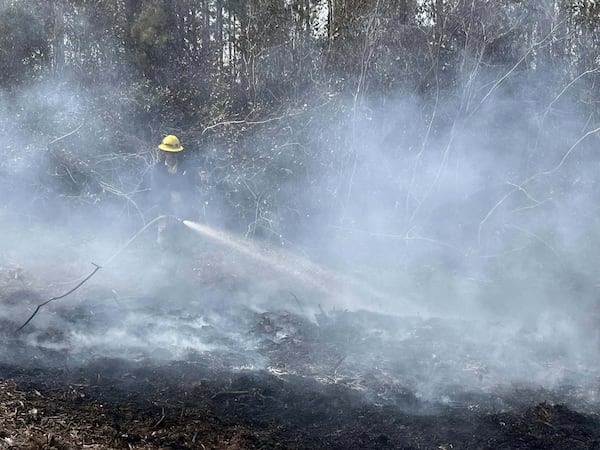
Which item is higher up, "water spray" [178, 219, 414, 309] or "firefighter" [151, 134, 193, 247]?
"firefighter" [151, 134, 193, 247]

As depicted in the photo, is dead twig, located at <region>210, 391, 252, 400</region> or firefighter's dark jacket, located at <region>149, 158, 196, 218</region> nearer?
dead twig, located at <region>210, 391, 252, 400</region>

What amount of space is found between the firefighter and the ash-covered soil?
1.52 m

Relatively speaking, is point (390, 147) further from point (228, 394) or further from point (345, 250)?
point (228, 394)

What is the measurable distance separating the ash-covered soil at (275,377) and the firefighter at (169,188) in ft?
5.00

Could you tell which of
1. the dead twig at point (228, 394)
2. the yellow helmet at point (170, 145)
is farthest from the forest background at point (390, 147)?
the dead twig at point (228, 394)

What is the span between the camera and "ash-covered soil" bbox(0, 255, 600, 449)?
16.0ft

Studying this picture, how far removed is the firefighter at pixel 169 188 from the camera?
8.95 meters

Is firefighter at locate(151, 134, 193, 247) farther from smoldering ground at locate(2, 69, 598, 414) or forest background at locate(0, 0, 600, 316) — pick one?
forest background at locate(0, 0, 600, 316)

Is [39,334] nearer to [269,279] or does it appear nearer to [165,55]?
[269,279]

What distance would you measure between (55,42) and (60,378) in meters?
9.47

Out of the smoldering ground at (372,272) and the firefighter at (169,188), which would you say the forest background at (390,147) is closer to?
the smoldering ground at (372,272)

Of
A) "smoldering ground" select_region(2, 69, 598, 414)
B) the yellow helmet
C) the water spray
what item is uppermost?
the yellow helmet

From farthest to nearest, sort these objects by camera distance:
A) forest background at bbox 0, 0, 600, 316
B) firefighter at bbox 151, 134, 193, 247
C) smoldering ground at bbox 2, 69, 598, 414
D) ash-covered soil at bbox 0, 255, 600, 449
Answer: forest background at bbox 0, 0, 600, 316 → firefighter at bbox 151, 134, 193, 247 → smoldering ground at bbox 2, 69, 598, 414 → ash-covered soil at bbox 0, 255, 600, 449

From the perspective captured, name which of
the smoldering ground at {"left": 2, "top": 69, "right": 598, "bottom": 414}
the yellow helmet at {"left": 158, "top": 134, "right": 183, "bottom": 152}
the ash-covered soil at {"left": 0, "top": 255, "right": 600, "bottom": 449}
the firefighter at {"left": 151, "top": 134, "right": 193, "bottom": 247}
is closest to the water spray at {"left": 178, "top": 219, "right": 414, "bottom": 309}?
the smoldering ground at {"left": 2, "top": 69, "right": 598, "bottom": 414}
